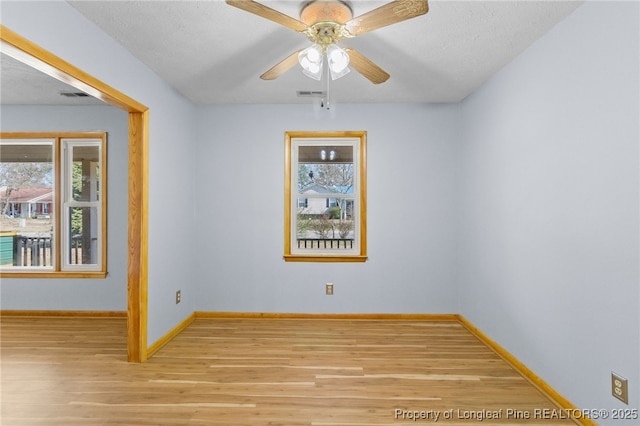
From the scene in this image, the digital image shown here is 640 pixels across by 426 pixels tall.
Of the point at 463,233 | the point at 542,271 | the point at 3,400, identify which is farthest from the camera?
the point at 463,233

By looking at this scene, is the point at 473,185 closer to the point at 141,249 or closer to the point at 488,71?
the point at 488,71

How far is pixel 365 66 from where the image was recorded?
2432 millimetres

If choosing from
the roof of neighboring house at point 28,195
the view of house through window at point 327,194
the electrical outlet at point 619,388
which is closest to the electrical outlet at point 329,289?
the view of house through window at point 327,194

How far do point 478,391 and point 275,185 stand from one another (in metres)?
2.90

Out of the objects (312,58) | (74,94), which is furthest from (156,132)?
(312,58)

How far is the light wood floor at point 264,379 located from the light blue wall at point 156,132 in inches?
20.0

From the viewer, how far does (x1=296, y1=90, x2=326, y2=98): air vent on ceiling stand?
3.79m

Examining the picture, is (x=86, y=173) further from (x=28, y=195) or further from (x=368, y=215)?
(x=368, y=215)

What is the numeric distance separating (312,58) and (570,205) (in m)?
1.90

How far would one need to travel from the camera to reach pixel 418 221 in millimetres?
4199

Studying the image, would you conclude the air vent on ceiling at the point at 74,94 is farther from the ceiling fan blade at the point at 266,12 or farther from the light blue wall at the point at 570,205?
the light blue wall at the point at 570,205

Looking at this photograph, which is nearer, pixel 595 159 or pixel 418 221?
pixel 595 159

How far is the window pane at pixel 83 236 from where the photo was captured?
442 cm

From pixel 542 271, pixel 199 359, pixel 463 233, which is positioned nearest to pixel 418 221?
pixel 463 233
